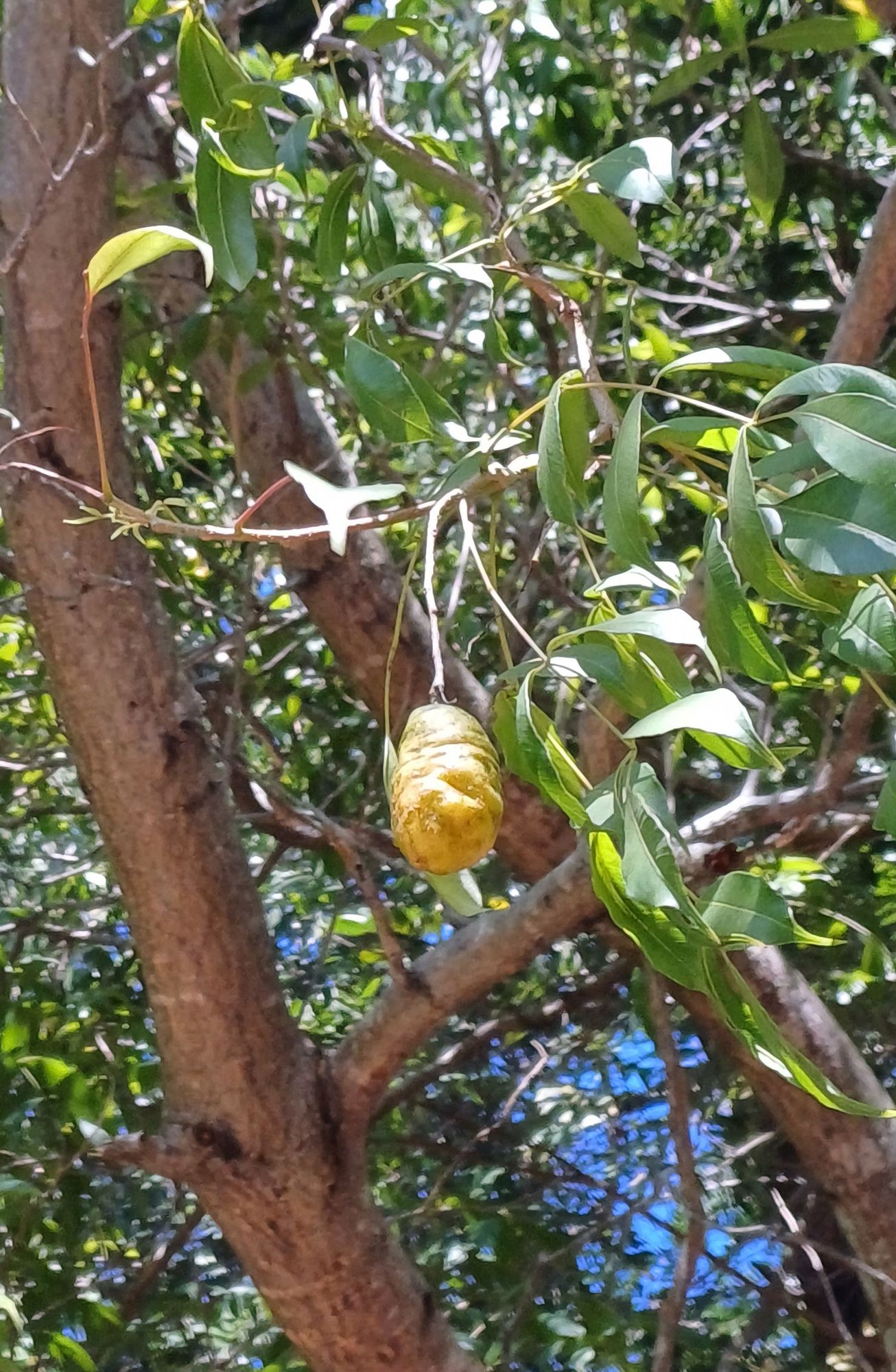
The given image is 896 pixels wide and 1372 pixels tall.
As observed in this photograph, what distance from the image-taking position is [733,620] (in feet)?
1.45

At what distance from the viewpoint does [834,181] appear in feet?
4.57

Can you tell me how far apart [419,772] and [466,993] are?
581 millimetres

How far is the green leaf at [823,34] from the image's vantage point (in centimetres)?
88

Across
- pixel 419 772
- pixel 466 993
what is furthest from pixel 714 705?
pixel 466 993

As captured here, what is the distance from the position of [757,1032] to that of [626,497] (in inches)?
8.8

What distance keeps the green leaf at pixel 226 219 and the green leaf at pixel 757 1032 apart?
46 centimetres

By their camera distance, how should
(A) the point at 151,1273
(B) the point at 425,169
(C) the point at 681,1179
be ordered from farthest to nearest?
(A) the point at 151,1273 → (C) the point at 681,1179 → (B) the point at 425,169

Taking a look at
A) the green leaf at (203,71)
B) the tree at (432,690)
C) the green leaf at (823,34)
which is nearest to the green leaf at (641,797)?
the tree at (432,690)

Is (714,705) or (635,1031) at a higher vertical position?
(635,1031)

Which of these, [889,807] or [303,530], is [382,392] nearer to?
[303,530]

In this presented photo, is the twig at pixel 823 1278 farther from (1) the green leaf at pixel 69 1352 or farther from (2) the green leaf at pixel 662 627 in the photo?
(2) the green leaf at pixel 662 627

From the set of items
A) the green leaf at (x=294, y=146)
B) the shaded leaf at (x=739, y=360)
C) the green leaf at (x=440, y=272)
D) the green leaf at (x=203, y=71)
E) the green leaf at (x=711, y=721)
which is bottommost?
the green leaf at (x=711, y=721)

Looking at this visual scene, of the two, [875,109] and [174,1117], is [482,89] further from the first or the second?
[174,1117]

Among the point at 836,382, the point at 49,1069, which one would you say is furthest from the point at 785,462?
the point at 49,1069
